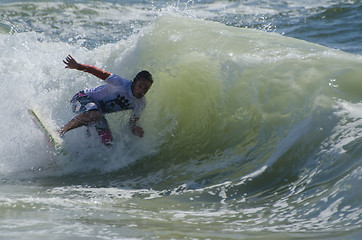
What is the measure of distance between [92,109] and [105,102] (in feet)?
0.63

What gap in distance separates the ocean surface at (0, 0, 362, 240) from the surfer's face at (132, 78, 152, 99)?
0.71 metres

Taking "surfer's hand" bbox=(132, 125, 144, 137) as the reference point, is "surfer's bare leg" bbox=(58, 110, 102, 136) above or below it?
above

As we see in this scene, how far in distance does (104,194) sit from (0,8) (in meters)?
14.0

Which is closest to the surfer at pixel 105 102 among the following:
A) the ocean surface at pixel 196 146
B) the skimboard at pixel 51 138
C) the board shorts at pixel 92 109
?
the board shorts at pixel 92 109

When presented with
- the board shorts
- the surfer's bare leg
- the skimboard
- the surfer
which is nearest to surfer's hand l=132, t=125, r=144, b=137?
the surfer

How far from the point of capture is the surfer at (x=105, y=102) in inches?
238

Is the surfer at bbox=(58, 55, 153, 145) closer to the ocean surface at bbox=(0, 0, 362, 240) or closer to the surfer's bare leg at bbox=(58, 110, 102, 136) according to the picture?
the surfer's bare leg at bbox=(58, 110, 102, 136)

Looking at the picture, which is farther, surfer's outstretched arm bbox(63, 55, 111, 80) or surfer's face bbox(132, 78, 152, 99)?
surfer's face bbox(132, 78, 152, 99)

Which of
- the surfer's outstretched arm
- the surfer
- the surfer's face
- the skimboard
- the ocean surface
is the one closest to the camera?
the ocean surface

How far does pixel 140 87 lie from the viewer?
5.95 m

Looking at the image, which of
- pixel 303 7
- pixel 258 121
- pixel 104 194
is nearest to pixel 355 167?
pixel 258 121

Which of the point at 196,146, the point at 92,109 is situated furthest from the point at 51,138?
the point at 196,146

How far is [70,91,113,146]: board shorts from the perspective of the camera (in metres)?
6.15

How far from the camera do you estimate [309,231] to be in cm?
383
